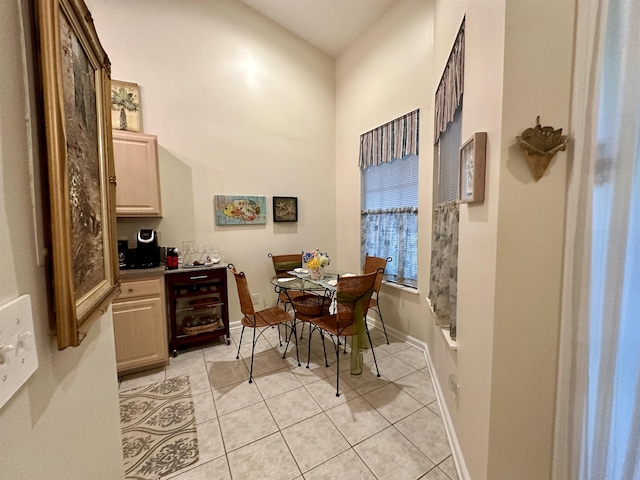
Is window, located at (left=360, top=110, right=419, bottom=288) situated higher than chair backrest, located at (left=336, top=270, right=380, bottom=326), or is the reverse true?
window, located at (left=360, top=110, right=419, bottom=288)

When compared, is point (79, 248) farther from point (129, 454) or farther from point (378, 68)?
point (378, 68)

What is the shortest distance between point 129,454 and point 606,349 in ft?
7.99

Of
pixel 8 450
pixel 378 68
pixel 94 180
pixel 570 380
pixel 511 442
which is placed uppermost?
pixel 378 68

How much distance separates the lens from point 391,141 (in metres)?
3.14

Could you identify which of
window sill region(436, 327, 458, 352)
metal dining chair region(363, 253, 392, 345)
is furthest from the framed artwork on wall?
metal dining chair region(363, 253, 392, 345)

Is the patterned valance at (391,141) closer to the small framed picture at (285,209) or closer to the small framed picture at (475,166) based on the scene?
the small framed picture at (285,209)

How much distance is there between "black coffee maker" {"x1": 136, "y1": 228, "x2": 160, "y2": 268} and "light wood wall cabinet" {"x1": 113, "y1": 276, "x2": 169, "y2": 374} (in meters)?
0.27

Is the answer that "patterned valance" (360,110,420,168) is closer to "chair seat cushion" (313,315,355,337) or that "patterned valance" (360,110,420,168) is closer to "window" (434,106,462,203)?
"window" (434,106,462,203)

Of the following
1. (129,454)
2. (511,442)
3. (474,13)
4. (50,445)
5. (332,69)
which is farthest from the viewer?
(332,69)

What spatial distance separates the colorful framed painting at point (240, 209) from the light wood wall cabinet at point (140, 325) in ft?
3.55

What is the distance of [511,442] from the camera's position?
1148 millimetres

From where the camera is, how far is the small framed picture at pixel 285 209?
3646 millimetres

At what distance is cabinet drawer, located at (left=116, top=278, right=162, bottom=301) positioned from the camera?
7.63 feet

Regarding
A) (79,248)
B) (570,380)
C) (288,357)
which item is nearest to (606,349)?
(570,380)
